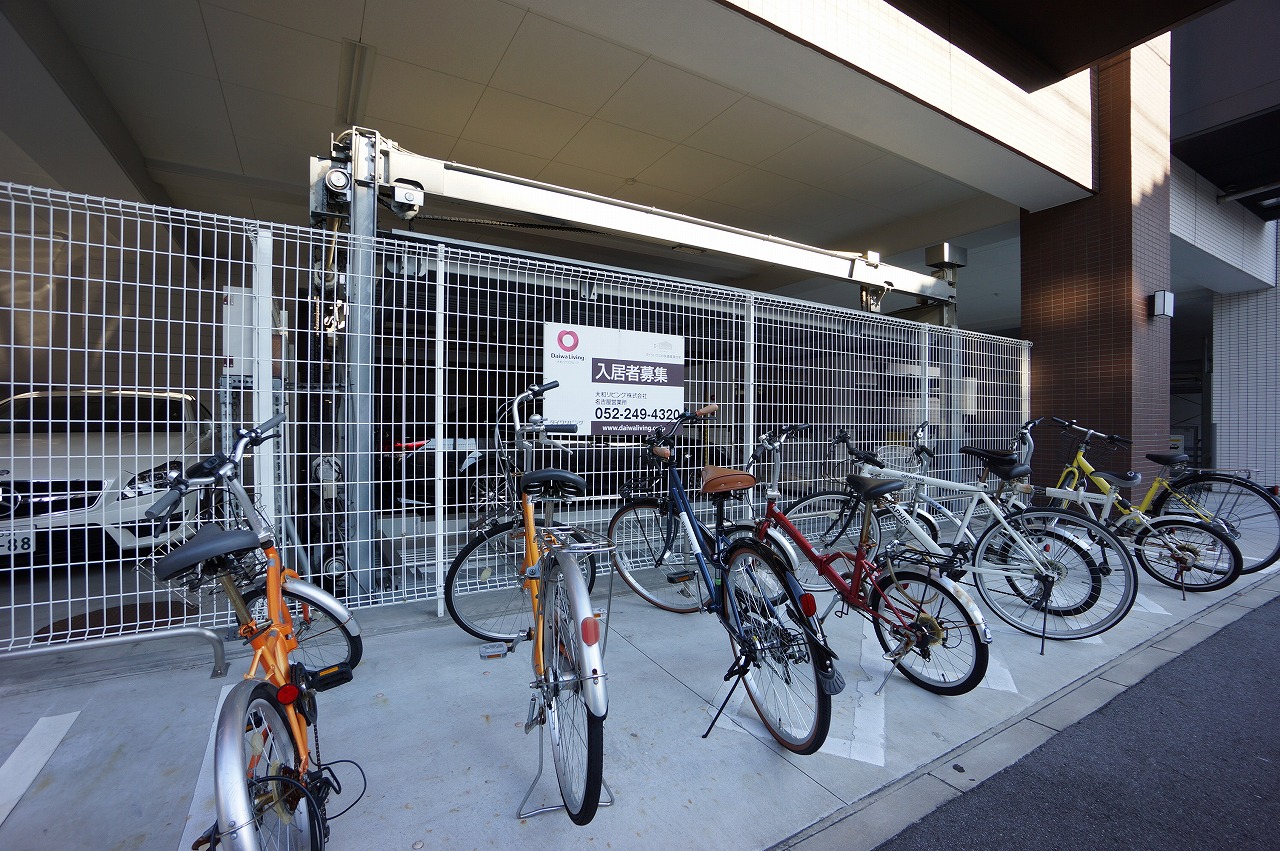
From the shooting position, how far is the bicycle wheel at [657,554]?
3277mm

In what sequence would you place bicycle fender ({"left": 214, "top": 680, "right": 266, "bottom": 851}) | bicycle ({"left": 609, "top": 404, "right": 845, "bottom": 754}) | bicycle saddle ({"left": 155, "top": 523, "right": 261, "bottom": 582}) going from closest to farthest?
bicycle fender ({"left": 214, "top": 680, "right": 266, "bottom": 851}), bicycle saddle ({"left": 155, "top": 523, "right": 261, "bottom": 582}), bicycle ({"left": 609, "top": 404, "right": 845, "bottom": 754})

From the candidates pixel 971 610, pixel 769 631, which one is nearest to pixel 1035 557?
pixel 971 610

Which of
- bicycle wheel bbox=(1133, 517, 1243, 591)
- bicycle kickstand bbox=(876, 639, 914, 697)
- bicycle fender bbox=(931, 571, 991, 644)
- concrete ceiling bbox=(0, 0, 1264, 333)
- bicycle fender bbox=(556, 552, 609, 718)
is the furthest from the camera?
concrete ceiling bbox=(0, 0, 1264, 333)

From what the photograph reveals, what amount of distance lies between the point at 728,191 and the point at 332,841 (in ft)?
24.2

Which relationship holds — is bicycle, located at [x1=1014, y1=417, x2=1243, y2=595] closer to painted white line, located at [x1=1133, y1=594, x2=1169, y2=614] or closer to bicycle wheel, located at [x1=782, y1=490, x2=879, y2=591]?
painted white line, located at [x1=1133, y1=594, x2=1169, y2=614]

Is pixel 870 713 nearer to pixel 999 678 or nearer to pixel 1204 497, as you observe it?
pixel 999 678

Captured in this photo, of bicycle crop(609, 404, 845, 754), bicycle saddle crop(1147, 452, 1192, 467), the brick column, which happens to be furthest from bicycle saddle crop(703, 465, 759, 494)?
the brick column

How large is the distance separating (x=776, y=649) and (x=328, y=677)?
1454 millimetres

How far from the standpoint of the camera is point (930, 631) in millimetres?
2344

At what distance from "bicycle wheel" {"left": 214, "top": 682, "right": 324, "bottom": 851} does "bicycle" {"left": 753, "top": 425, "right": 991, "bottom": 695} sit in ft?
6.37

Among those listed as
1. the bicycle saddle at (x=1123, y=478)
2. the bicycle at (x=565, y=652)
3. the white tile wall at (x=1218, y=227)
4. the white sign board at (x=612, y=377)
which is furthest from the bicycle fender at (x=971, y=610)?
the white tile wall at (x=1218, y=227)

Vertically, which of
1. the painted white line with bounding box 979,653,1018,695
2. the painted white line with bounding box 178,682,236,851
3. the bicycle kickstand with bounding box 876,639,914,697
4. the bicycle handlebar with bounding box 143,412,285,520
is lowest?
the painted white line with bounding box 979,653,1018,695

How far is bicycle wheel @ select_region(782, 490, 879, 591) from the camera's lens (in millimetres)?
3453

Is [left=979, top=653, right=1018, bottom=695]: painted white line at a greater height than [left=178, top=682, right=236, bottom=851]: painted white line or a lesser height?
lesser
